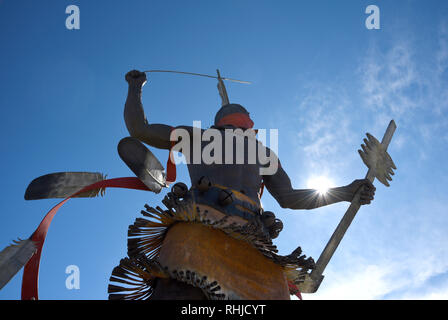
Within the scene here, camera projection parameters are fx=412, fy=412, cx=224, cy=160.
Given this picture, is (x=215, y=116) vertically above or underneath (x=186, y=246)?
above

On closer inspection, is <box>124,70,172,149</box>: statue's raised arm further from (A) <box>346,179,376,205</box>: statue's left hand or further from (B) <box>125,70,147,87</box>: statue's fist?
(A) <box>346,179,376,205</box>: statue's left hand

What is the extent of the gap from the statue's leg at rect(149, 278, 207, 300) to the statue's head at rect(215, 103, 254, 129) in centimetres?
145

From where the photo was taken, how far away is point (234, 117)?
318 centimetres

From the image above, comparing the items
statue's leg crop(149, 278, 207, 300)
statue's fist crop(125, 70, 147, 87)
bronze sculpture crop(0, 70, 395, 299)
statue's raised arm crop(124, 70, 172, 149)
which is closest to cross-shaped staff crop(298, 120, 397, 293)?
bronze sculpture crop(0, 70, 395, 299)

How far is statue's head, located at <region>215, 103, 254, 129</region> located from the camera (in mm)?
3146

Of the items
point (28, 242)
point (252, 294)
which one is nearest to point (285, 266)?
point (252, 294)

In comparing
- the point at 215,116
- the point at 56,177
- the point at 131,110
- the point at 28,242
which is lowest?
the point at 28,242

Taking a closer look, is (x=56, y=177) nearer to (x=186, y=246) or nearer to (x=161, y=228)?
(x=161, y=228)

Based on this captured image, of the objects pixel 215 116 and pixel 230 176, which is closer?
pixel 230 176

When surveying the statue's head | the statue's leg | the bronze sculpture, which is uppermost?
the statue's head
